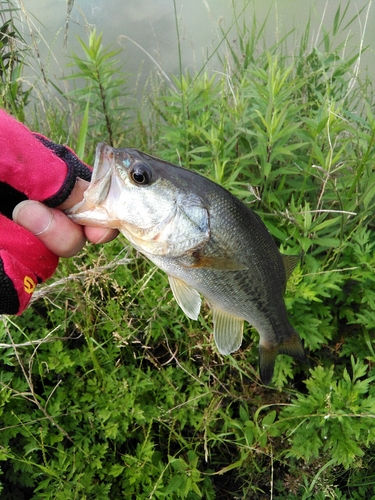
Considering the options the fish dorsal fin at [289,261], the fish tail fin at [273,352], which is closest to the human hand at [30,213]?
the fish dorsal fin at [289,261]

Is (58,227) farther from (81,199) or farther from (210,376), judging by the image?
(210,376)

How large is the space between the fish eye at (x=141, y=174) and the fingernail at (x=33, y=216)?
328 millimetres

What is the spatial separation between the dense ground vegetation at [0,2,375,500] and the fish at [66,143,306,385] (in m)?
0.46

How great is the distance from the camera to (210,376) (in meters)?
2.47

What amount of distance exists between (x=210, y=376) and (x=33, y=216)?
138 centimetres

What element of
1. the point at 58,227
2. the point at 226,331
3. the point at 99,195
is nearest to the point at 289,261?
the point at 226,331

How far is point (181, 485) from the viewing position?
7.03ft

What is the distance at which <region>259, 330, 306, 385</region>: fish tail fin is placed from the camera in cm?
208

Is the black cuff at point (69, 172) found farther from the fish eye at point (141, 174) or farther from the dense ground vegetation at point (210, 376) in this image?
the dense ground vegetation at point (210, 376)

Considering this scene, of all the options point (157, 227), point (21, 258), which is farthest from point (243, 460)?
point (21, 258)

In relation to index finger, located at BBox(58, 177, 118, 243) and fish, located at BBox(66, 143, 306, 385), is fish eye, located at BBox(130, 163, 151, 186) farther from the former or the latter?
index finger, located at BBox(58, 177, 118, 243)

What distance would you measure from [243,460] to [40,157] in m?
1.69

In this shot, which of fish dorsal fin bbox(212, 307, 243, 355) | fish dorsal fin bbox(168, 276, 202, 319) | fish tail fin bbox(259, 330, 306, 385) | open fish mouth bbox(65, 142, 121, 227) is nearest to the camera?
open fish mouth bbox(65, 142, 121, 227)

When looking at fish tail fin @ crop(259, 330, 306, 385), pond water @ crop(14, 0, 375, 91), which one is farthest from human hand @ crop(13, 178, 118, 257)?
pond water @ crop(14, 0, 375, 91)
